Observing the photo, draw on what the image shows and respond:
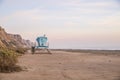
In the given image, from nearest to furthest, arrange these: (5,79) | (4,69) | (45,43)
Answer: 1. (5,79)
2. (4,69)
3. (45,43)

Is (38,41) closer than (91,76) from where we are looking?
No

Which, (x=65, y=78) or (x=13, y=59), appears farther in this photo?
(x=13, y=59)

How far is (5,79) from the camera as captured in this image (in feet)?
40.2

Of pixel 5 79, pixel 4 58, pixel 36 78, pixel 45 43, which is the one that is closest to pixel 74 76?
pixel 36 78

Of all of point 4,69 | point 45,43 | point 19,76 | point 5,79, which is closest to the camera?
point 5,79

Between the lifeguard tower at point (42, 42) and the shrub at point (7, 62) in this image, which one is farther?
A: the lifeguard tower at point (42, 42)

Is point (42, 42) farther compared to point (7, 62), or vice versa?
point (42, 42)

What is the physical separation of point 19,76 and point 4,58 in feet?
7.31

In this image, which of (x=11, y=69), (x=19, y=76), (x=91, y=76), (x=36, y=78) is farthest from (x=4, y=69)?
(x=91, y=76)

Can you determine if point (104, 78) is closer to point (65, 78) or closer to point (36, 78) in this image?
point (65, 78)

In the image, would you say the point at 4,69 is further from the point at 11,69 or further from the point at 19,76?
the point at 19,76

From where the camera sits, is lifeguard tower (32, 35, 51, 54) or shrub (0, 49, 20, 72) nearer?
shrub (0, 49, 20, 72)

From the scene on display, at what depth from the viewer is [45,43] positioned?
45.0 meters

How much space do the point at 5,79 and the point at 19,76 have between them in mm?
954
